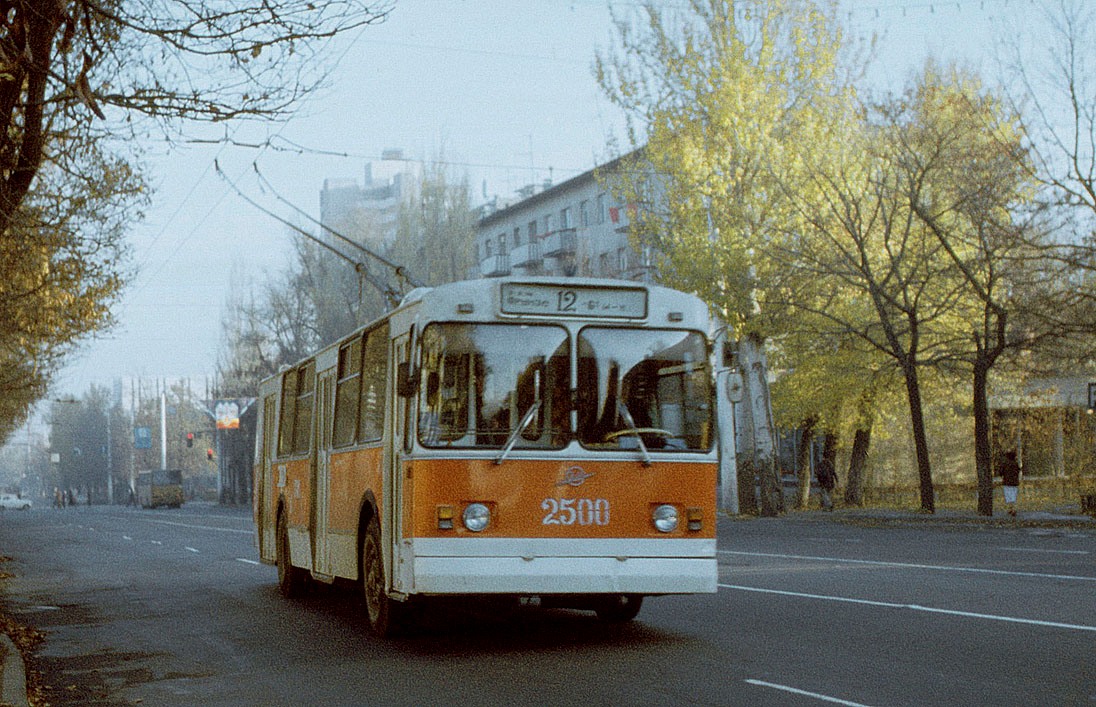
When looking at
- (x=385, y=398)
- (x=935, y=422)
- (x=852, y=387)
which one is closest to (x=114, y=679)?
(x=385, y=398)

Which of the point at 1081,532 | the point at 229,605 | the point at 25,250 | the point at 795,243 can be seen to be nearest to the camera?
the point at 229,605

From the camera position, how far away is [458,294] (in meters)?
12.2

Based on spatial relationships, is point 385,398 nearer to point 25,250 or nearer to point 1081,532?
point 25,250

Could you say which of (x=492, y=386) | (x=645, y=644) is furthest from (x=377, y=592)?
(x=645, y=644)

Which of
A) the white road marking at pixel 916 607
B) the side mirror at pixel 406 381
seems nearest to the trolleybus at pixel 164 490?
the white road marking at pixel 916 607

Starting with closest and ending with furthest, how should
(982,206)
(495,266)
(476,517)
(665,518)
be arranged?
(476,517) < (665,518) < (982,206) < (495,266)

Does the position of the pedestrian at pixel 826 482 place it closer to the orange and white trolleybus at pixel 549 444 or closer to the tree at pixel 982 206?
the tree at pixel 982 206

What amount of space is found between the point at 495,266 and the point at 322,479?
67197mm

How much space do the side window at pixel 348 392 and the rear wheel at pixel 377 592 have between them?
1.41 meters

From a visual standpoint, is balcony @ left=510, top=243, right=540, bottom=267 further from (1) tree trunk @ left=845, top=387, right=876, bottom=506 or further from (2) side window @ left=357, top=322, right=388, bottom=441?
(2) side window @ left=357, top=322, right=388, bottom=441

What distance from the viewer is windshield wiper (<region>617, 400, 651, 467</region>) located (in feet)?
40.1

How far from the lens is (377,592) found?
13.4 meters

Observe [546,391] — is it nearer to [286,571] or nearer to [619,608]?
[619,608]

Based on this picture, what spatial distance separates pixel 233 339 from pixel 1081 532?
2562 inches
